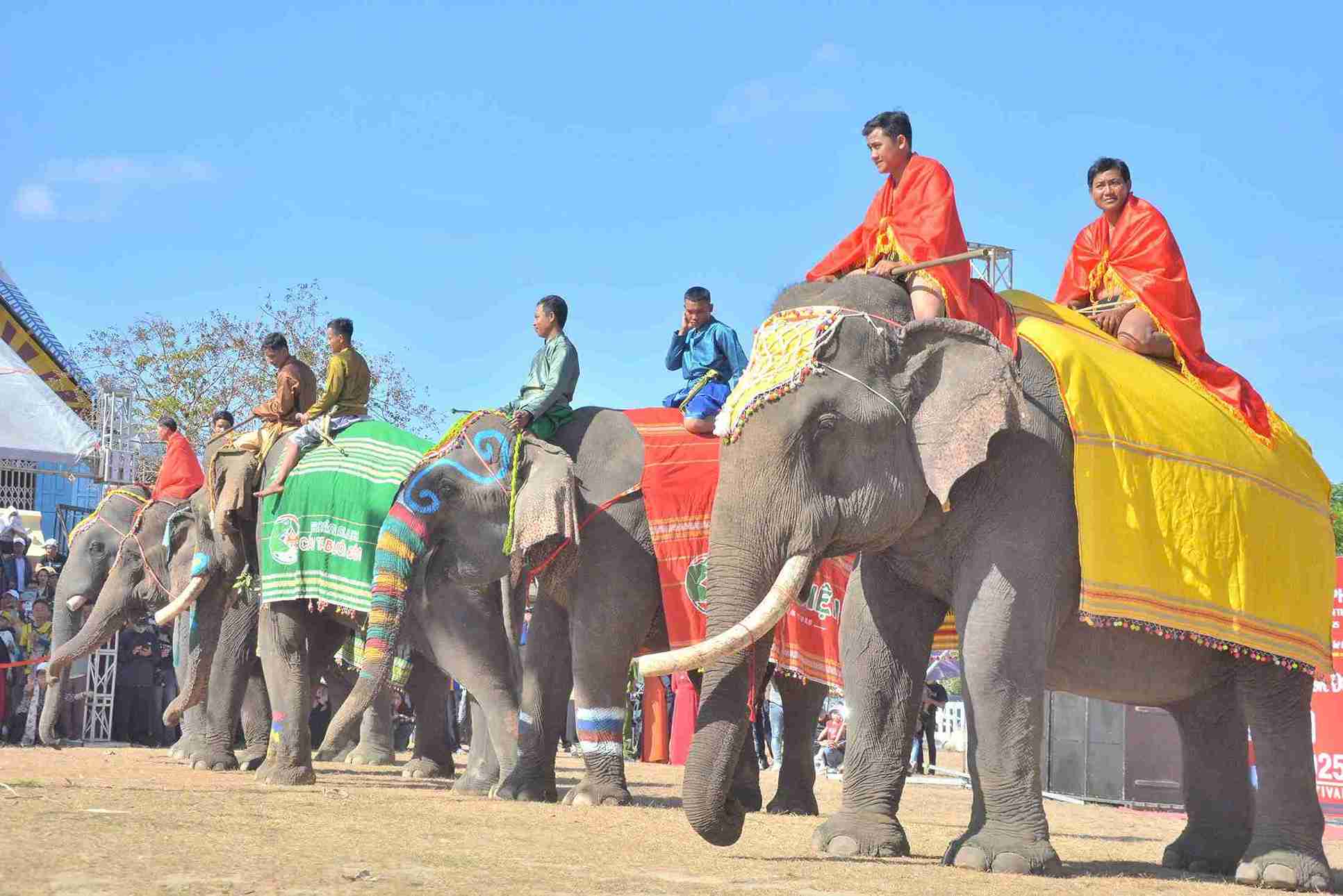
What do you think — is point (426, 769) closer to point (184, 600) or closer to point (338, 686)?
point (184, 600)

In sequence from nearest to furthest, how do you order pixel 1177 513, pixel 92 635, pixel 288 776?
pixel 1177 513 < pixel 288 776 < pixel 92 635

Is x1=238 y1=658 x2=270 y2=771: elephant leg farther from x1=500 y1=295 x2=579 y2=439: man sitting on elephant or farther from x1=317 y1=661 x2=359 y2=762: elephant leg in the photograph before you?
x1=500 y1=295 x2=579 y2=439: man sitting on elephant

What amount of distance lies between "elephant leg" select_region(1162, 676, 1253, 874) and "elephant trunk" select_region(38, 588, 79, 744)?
1183cm

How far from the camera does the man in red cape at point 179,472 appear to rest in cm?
1695

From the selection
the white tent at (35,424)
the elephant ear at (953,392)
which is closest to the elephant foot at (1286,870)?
the elephant ear at (953,392)

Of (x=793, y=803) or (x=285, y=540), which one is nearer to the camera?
(x=793, y=803)

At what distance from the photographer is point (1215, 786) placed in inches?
326

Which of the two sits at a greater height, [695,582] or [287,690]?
[695,582]

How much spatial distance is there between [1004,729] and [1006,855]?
1.70 feet

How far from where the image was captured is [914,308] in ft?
25.0

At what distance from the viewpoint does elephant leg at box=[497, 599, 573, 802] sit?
10875 millimetres

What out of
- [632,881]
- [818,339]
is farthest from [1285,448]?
[632,881]

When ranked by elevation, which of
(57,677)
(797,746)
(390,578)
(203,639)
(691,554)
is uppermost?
(691,554)

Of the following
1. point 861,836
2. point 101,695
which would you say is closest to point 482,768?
point 861,836
